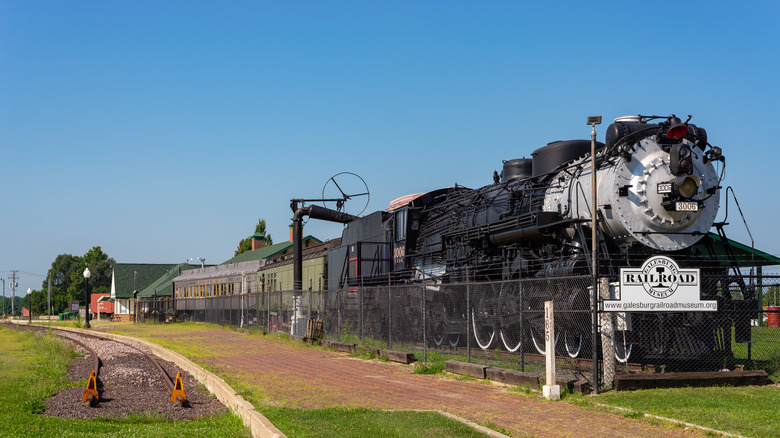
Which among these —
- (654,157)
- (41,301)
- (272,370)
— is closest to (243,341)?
(272,370)

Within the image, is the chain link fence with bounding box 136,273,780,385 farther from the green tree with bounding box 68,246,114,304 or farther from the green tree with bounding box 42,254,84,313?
the green tree with bounding box 42,254,84,313

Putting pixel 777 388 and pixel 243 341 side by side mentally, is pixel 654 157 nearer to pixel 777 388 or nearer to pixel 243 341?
pixel 777 388

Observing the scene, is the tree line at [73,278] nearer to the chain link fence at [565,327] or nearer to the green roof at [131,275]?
the green roof at [131,275]

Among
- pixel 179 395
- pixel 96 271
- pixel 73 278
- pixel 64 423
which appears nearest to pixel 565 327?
pixel 179 395

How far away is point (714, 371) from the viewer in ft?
39.5

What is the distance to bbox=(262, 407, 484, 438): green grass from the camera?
8.42 meters

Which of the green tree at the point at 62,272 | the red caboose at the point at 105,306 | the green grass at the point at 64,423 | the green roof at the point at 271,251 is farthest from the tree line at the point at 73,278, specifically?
the green grass at the point at 64,423

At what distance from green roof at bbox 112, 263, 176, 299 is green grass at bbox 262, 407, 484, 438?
235 feet

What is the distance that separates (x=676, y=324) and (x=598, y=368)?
1.60 m

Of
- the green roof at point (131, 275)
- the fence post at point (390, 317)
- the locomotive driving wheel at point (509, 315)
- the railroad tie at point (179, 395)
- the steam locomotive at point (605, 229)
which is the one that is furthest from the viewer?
the green roof at point (131, 275)

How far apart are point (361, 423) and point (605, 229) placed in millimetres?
6553

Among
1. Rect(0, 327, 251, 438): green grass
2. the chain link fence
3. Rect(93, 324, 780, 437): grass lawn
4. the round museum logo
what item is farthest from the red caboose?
the round museum logo

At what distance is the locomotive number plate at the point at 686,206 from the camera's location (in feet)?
42.5

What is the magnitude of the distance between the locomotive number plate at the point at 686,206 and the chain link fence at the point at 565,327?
1333mm
